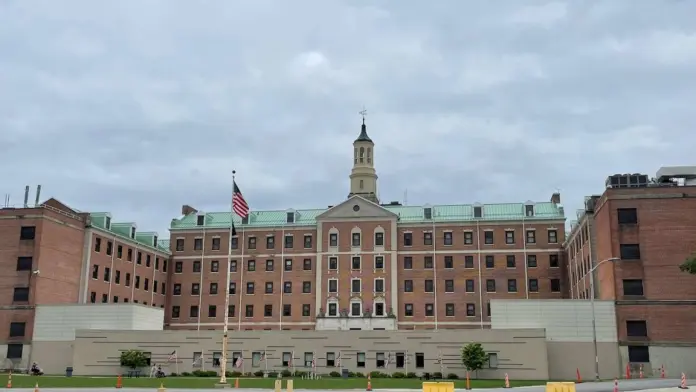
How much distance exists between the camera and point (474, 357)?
59.4m

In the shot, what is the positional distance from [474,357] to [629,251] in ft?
52.2

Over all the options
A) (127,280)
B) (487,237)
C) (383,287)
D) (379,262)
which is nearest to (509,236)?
(487,237)

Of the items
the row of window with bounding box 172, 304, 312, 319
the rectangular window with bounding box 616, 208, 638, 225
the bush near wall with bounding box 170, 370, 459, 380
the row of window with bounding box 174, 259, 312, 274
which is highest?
the rectangular window with bounding box 616, 208, 638, 225

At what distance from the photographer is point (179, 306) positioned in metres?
90.5

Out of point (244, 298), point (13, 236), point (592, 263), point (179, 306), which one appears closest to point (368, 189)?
point (244, 298)

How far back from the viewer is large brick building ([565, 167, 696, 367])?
5919 centimetres

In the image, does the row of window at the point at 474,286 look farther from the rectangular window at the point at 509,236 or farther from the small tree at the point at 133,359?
the small tree at the point at 133,359

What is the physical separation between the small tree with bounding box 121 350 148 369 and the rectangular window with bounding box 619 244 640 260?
1678 inches

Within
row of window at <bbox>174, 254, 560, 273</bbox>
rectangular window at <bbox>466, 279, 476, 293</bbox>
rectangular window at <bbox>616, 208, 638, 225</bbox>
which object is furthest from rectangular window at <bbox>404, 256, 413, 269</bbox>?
rectangular window at <bbox>616, 208, 638, 225</bbox>

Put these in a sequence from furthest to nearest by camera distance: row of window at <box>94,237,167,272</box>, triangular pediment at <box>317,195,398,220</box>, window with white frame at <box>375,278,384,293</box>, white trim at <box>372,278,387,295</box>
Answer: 1. triangular pediment at <box>317,195,398,220</box>
2. window with white frame at <box>375,278,384,293</box>
3. white trim at <box>372,278,387,295</box>
4. row of window at <box>94,237,167,272</box>

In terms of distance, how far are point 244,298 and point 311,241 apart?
35.3 ft

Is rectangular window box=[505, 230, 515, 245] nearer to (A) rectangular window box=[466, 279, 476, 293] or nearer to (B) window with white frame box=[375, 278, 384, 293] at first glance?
(A) rectangular window box=[466, 279, 476, 293]

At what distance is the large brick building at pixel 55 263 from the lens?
69.1 m

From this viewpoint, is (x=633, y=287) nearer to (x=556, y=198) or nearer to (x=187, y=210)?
(x=556, y=198)
